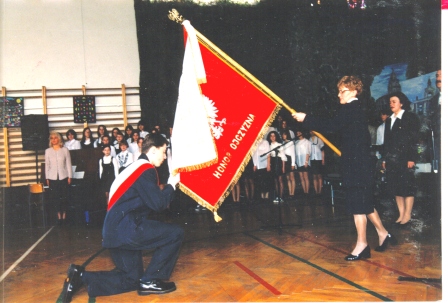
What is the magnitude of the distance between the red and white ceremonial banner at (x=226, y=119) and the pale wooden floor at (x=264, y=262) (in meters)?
0.70

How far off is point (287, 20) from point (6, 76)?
548 centimetres

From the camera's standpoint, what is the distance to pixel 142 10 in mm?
8586

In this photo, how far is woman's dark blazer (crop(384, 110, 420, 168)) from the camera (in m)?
4.58

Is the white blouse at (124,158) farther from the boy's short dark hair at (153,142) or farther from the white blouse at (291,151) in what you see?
the boy's short dark hair at (153,142)

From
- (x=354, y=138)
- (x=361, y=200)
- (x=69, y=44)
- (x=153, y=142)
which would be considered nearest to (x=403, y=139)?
(x=354, y=138)

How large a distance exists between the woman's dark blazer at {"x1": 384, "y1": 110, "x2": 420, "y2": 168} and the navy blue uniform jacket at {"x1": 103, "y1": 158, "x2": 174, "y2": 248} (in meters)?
2.83

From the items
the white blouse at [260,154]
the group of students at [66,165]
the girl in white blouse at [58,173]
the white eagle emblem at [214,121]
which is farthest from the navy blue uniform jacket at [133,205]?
the white blouse at [260,154]

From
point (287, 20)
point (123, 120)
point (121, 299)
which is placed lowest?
point (121, 299)

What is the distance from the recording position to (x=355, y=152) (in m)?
3.60

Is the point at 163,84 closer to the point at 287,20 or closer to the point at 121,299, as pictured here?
the point at 287,20

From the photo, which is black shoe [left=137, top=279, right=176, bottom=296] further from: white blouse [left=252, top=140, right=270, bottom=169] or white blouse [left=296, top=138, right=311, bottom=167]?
white blouse [left=296, top=138, right=311, bottom=167]

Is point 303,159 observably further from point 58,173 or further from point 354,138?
point 354,138

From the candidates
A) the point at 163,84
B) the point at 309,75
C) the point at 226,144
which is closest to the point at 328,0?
the point at 309,75

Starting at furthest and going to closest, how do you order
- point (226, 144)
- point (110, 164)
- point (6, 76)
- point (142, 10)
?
1. point (142, 10)
2. point (6, 76)
3. point (110, 164)
4. point (226, 144)
